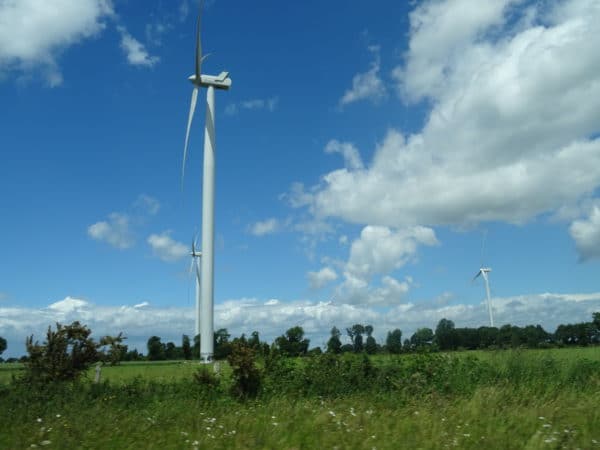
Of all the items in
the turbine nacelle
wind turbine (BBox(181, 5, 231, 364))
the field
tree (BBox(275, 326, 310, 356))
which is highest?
the turbine nacelle

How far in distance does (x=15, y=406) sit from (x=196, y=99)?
3144cm

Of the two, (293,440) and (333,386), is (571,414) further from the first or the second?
(333,386)

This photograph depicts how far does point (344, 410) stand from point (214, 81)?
1518 inches

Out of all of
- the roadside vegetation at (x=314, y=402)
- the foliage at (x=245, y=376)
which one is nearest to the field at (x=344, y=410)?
the roadside vegetation at (x=314, y=402)

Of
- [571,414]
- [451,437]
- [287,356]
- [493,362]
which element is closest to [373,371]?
[287,356]

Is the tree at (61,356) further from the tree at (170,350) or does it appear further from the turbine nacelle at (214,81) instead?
the tree at (170,350)

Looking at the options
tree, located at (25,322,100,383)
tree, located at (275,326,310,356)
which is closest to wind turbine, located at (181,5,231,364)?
tree, located at (275,326,310,356)

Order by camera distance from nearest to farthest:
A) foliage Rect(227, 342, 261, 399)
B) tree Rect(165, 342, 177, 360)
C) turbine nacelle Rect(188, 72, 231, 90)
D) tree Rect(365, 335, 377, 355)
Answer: foliage Rect(227, 342, 261, 399) → tree Rect(365, 335, 377, 355) → turbine nacelle Rect(188, 72, 231, 90) → tree Rect(165, 342, 177, 360)

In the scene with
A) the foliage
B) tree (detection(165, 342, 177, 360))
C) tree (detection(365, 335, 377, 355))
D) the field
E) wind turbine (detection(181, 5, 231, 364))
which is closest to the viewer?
the field

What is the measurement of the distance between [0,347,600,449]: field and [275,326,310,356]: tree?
2.72ft

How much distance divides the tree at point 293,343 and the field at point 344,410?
0.83 m

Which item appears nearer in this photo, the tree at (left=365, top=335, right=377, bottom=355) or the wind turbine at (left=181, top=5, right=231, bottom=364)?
the tree at (left=365, top=335, right=377, bottom=355)

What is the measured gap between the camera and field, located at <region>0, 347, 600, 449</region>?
307 inches

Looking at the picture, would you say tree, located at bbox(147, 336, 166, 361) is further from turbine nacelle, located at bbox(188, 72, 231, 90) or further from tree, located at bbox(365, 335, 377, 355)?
tree, located at bbox(365, 335, 377, 355)
